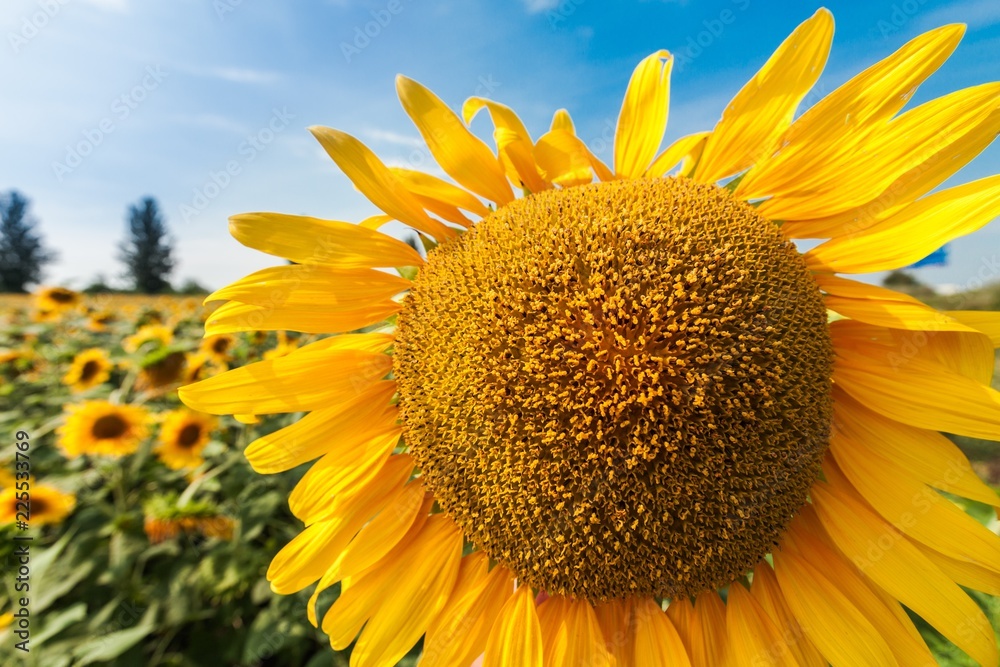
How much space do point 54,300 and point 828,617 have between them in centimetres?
933

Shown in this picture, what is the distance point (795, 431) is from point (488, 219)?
98 cm

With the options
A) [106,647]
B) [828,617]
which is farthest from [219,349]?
[828,617]

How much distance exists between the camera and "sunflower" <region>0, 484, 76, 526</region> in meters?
3.69

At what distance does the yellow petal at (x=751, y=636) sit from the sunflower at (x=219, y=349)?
4.71m

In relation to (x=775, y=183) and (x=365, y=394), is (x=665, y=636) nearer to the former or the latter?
(x=365, y=394)

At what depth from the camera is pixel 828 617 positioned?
58.6 inches

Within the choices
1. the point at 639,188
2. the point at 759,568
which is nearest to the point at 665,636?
the point at 759,568

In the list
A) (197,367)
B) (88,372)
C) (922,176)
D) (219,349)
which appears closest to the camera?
(922,176)

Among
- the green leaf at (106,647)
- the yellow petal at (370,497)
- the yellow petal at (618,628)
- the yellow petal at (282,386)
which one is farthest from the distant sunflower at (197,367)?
the yellow petal at (618,628)

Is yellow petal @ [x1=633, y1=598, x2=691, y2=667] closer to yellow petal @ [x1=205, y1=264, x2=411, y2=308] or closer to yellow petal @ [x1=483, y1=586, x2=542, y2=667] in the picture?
yellow petal @ [x1=483, y1=586, x2=542, y2=667]

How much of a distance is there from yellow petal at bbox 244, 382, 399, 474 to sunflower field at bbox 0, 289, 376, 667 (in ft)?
4.74

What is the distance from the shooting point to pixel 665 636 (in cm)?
149

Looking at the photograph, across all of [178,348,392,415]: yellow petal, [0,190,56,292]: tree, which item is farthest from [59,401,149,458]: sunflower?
[0,190,56,292]: tree

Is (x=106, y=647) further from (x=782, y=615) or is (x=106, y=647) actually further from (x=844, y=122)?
(x=844, y=122)
